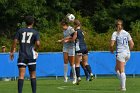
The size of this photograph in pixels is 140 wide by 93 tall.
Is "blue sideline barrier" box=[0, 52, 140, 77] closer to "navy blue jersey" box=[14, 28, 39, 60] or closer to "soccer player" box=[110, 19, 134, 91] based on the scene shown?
"soccer player" box=[110, 19, 134, 91]

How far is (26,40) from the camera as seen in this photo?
1305 centimetres

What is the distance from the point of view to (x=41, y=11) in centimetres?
4038

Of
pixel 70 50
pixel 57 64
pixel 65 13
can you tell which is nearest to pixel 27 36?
pixel 70 50

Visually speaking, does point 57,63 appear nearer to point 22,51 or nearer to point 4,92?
point 4,92

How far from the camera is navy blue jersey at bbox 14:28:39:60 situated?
42.8 ft

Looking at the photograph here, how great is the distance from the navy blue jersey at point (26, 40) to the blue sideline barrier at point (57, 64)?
10.5m

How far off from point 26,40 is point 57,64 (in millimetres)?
11345

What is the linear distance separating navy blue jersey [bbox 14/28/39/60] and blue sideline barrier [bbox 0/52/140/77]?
10475 millimetres

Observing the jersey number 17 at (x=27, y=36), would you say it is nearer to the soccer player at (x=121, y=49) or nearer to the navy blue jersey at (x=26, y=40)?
the navy blue jersey at (x=26, y=40)

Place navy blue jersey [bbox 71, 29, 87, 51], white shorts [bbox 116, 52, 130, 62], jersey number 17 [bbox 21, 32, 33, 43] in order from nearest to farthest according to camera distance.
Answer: jersey number 17 [bbox 21, 32, 33, 43]
white shorts [bbox 116, 52, 130, 62]
navy blue jersey [bbox 71, 29, 87, 51]

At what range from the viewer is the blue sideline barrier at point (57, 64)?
23703 mm

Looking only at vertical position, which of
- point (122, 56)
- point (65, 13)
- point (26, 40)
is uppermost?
point (65, 13)

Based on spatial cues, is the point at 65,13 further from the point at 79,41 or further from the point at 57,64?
the point at 79,41

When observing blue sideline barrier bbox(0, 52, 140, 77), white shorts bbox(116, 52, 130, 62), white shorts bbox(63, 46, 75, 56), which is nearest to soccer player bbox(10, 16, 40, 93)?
white shorts bbox(116, 52, 130, 62)
